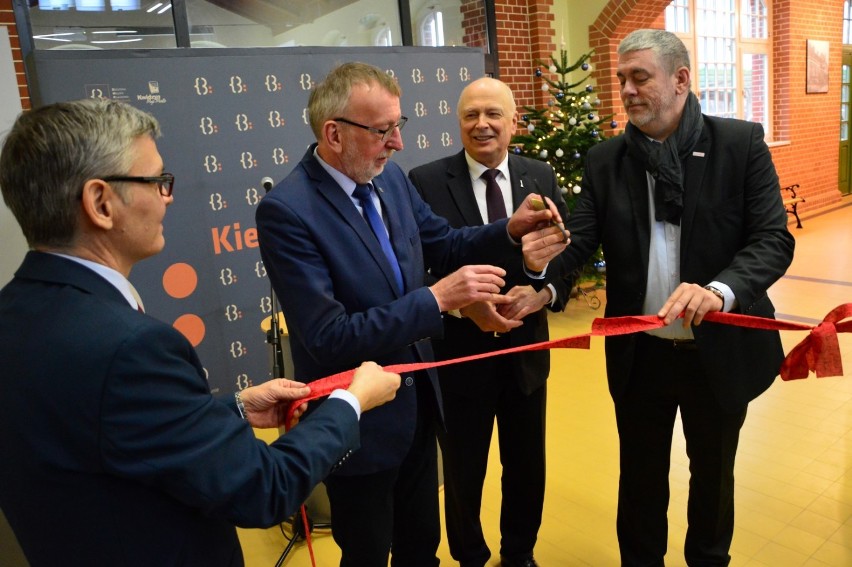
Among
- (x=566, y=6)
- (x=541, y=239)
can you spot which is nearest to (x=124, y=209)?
(x=541, y=239)

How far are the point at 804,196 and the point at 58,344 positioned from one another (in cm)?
1239

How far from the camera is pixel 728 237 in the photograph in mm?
2127

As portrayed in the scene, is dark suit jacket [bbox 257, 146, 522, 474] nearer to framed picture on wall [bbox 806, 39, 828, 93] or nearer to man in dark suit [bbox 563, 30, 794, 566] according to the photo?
man in dark suit [bbox 563, 30, 794, 566]

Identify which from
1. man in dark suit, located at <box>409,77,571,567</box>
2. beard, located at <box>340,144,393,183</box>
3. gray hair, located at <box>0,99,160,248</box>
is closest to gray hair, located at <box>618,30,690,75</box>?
man in dark suit, located at <box>409,77,571,567</box>

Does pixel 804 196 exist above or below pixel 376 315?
below

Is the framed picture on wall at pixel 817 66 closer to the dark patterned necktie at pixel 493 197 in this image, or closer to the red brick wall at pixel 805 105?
the red brick wall at pixel 805 105

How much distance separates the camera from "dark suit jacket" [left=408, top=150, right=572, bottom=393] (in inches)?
96.8

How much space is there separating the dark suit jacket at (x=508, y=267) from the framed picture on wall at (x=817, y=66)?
35.1 ft

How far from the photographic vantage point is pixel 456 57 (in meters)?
6.06

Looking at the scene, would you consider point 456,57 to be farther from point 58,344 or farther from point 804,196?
point 804,196

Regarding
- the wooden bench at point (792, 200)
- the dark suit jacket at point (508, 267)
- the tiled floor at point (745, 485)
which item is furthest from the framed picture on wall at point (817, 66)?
the dark suit jacket at point (508, 267)

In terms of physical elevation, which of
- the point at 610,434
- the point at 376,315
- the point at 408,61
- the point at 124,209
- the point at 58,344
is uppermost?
the point at 408,61

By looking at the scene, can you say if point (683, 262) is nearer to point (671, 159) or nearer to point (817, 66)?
point (671, 159)

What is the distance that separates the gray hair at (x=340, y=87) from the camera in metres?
1.81
